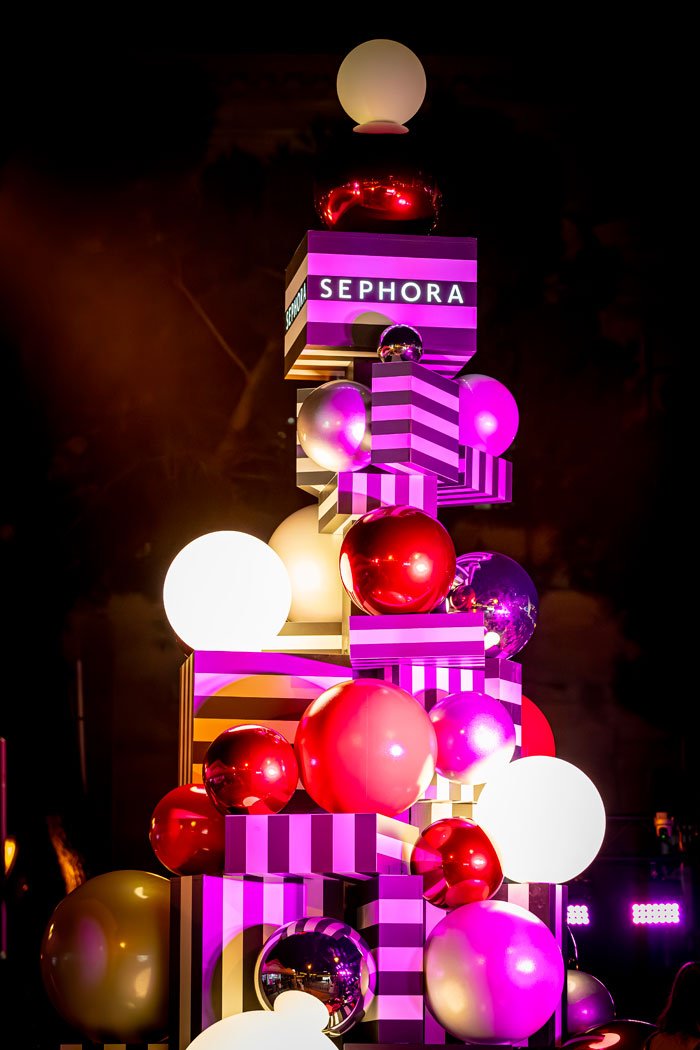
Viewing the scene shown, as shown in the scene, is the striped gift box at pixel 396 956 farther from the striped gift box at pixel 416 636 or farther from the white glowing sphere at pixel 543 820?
the striped gift box at pixel 416 636

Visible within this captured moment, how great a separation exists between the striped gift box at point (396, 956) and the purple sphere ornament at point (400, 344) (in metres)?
1.51

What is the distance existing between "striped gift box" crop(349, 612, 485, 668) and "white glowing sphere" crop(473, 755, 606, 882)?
0.37m

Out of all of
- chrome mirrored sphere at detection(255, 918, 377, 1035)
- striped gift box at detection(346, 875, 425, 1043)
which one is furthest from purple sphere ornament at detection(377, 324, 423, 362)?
chrome mirrored sphere at detection(255, 918, 377, 1035)

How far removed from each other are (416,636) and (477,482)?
2.38 feet

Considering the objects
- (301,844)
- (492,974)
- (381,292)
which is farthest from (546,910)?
(381,292)

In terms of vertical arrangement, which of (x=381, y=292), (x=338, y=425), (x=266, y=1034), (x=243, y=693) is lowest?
(x=266, y=1034)

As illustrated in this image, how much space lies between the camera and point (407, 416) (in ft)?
11.7

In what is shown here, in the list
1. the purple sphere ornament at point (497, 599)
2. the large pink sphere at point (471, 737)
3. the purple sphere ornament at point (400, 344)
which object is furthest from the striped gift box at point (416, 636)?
the purple sphere ornament at point (400, 344)

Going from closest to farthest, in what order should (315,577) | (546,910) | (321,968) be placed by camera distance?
(321,968) < (546,910) < (315,577)

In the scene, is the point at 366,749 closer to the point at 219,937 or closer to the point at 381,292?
the point at 219,937

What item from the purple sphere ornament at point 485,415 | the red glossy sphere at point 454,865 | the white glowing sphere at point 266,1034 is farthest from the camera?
the purple sphere ornament at point 485,415

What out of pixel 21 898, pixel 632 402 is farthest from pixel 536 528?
pixel 21 898

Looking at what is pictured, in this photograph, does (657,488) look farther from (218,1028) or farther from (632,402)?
(218,1028)

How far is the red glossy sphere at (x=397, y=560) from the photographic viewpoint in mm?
3340
